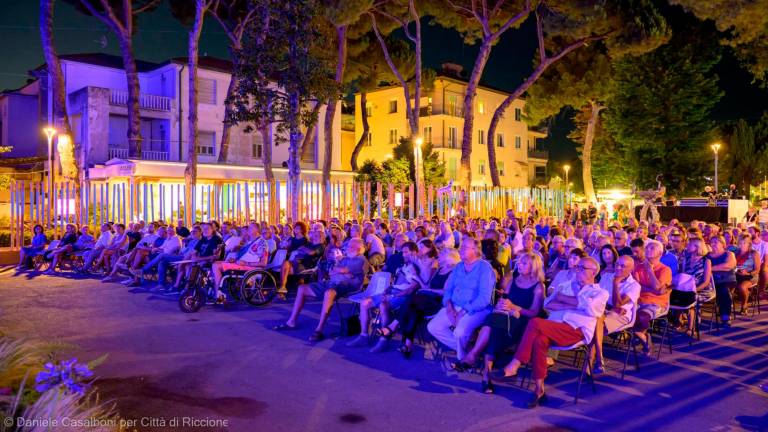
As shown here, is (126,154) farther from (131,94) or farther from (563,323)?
(563,323)

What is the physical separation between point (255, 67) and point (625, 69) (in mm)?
19798

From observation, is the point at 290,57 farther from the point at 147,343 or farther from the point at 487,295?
the point at 487,295

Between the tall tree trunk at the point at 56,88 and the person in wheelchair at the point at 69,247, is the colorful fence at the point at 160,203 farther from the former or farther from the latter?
the tall tree trunk at the point at 56,88

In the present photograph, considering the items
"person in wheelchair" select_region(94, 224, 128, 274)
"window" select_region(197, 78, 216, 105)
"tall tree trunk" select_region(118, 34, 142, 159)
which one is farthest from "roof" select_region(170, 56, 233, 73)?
"person in wheelchair" select_region(94, 224, 128, 274)

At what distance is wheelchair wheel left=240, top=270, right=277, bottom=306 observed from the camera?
9484 millimetres

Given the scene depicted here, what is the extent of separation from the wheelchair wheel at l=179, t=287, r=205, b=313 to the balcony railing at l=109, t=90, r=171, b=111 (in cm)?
2167

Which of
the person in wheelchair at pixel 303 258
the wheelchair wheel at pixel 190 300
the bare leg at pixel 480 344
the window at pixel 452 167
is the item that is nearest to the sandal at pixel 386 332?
the bare leg at pixel 480 344

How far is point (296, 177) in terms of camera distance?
16.3 metres

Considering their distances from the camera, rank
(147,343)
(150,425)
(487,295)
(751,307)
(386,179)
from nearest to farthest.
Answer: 1. (150,425)
2. (487,295)
3. (147,343)
4. (751,307)
5. (386,179)

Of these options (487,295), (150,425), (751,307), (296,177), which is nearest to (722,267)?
(751,307)

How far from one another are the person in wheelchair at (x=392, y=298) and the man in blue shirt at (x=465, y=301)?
78 cm

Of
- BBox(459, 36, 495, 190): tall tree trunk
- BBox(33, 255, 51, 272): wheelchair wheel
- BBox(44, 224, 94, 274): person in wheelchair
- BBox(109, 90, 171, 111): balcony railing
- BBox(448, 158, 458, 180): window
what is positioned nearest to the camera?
BBox(44, 224, 94, 274): person in wheelchair

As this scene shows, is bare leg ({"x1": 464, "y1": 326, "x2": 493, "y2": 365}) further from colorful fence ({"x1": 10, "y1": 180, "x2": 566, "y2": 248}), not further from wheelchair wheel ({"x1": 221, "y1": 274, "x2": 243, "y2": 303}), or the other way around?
colorful fence ({"x1": 10, "y1": 180, "x2": 566, "y2": 248})

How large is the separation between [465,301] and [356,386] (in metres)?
1.43
